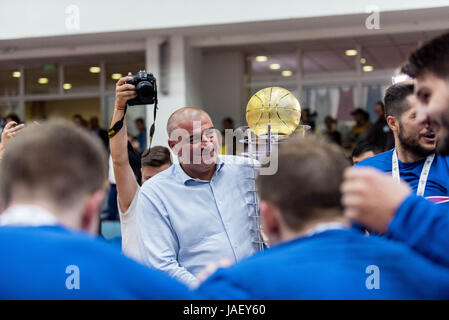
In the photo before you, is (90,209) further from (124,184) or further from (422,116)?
(124,184)

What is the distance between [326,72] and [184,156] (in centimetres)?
930

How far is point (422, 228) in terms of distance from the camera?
3.98 feet

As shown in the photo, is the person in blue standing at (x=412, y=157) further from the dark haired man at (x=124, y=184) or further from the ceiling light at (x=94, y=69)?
the ceiling light at (x=94, y=69)

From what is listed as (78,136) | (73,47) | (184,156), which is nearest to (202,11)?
(73,47)

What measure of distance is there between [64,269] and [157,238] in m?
1.32

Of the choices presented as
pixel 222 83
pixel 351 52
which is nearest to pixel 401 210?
pixel 222 83

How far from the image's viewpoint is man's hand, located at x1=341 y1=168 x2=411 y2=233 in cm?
115

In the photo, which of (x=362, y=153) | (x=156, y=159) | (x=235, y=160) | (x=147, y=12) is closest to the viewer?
(x=235, y=160)

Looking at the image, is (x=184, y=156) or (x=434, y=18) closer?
(x=184, y=156)

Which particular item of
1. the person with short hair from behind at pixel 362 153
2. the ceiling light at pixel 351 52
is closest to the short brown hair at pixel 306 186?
the person with short hair from behind at pixel 362 153

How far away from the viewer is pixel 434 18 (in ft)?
27.8
